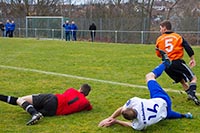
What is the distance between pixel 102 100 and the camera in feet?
27.9

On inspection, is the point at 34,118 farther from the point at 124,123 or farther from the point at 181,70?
the point at 181,70

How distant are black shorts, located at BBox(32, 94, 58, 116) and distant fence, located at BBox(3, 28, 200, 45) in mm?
25144

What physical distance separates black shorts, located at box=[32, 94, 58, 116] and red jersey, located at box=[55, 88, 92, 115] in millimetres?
92

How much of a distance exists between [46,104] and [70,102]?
1.42 ft

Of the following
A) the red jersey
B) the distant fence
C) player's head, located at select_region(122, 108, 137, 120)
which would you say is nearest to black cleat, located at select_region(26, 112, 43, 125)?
the red jersey

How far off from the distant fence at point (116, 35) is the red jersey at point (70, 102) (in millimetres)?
24809

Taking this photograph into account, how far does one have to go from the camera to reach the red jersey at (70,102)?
696cm

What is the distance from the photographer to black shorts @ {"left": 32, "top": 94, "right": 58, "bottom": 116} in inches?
270

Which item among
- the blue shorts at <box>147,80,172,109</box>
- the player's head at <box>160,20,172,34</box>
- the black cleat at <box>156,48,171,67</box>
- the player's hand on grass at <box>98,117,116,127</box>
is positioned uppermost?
the player's head at <box>160,20,172,34</box>

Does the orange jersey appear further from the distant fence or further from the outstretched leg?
the distant fence

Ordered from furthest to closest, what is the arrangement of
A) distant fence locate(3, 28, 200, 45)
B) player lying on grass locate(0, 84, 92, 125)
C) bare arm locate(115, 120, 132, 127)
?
distant fence locate(3, 28, 200, 45) → player lying on grass locate(0, 84, 92, 125) → bare arm locate(115, 120, 132, 127)

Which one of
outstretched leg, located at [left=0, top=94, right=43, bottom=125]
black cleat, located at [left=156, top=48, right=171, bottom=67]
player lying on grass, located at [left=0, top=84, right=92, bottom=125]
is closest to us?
outstretched leg, located at [left=0, top=94, right=43, bottom=125]

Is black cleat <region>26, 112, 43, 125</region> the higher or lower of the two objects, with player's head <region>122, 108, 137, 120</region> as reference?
lower

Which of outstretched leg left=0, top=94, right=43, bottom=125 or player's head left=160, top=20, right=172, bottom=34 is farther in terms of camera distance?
player's head left=160, top=20, right=172, bottom=34
